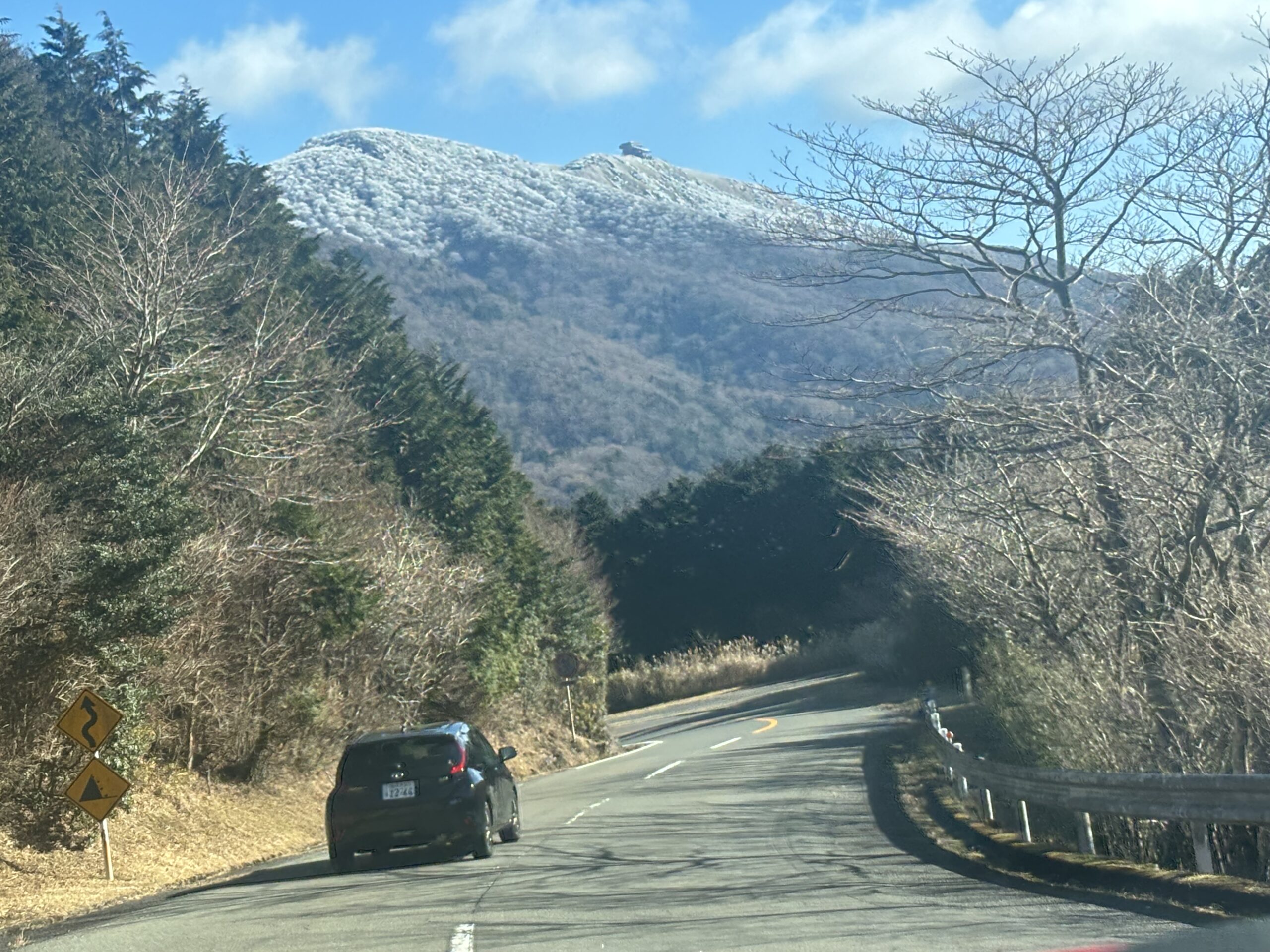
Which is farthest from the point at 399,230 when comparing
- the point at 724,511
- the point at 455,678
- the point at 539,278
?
the point at 455,678

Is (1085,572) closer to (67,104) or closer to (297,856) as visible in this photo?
(297,856)

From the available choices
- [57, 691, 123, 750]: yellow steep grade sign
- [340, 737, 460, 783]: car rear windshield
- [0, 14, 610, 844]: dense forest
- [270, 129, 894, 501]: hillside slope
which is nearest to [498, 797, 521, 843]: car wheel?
[340, 737, 460, 783]: car rear windshield

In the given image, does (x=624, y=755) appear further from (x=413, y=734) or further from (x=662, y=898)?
(x=662, y=898)

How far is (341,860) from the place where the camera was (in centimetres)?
1343

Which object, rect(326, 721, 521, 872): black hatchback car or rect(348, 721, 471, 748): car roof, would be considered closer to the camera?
rect(326, 721, 521, 872): black hatchback car

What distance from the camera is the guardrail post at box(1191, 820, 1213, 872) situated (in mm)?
8797

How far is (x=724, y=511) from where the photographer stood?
77438 millimetres

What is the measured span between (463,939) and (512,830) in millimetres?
6729

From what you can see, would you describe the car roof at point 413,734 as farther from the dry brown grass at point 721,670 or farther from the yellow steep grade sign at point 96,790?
the dry brown grass at point 721,670

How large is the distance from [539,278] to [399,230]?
2657 centimetres

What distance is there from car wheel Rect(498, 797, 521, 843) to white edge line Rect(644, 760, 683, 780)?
8.62m

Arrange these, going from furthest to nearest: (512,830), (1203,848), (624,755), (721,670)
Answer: (721,670)
(624,755)
(512,830)
(1203,848)

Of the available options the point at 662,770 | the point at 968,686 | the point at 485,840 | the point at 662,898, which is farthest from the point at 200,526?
the point at 968,686

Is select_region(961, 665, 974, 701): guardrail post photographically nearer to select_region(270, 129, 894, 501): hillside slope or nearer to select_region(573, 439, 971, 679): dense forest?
select_region(573, 439, 971, 679): dense forest
